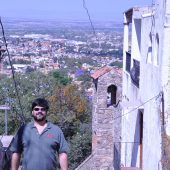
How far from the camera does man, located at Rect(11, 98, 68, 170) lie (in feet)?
19.9

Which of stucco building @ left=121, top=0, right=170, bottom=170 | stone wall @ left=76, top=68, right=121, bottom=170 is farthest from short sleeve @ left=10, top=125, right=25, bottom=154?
stone wall @ left=76, top=68, right=121, bottom=170

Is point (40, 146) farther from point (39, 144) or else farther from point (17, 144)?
point (17, 144)

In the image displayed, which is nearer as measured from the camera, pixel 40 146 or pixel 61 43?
pixel 40 146

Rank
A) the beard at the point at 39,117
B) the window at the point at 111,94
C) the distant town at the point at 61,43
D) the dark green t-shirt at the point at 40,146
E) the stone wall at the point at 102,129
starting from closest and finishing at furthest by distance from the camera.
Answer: the dark green t-shirt at the point at 40,146 → the beard at the point at 39,117 → the distant town at the point at 61,43 → the stone wall at the point at 102,129 → the window at the point at 111,94

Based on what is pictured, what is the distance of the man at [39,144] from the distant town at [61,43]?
139 inches

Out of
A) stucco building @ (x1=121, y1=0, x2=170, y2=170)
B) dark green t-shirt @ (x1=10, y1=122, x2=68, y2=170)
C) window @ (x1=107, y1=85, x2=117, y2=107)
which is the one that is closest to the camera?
dark green t-shirt @ (x1=10, y1=122, x2=68, y2=170)

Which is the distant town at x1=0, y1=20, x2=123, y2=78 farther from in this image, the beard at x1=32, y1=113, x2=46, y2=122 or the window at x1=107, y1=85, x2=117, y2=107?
the beard at x1=32, y1=113, x2=46, y2=122

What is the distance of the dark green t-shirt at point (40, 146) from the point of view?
19.9 feet

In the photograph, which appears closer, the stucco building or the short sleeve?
the short sleeve

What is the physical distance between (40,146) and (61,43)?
2200cm

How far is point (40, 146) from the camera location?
19.9ft

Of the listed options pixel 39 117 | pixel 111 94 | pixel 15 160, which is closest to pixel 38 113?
pixel 39 117

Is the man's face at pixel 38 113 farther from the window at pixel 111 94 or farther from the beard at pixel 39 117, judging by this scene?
the window at pixel 111 94

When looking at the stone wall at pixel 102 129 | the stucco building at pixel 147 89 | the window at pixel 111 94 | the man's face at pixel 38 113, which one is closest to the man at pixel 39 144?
the man's face at pixel 38 113
